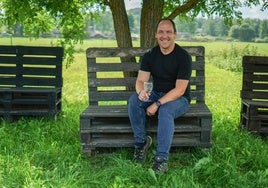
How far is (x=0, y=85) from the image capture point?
7004mm

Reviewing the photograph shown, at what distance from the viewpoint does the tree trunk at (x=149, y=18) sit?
246 inches

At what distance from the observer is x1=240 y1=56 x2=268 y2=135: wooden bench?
5789 millimetres

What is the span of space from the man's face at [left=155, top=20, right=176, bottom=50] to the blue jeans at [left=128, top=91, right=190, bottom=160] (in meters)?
0.62

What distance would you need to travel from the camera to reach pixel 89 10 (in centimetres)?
786

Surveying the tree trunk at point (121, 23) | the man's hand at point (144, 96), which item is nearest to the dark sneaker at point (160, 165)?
the man's hand at point (144, 96)

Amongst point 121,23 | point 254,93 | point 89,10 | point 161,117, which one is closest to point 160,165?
point 161,117

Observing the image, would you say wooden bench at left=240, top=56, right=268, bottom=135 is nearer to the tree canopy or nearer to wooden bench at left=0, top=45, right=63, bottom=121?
the tree canopy

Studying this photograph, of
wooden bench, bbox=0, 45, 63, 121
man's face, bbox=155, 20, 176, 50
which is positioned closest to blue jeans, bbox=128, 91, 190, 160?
man's face, bbox=155, 20, 176, 50

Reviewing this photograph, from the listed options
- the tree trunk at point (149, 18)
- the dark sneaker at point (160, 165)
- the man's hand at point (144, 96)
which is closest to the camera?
the dark sneaker at point (160, 165)

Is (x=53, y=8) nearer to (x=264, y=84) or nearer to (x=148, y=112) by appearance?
(x=148, y=112)

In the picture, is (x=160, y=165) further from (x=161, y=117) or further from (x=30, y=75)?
(x=30, y=75)

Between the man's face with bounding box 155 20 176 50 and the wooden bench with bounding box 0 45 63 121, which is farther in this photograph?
the wooden bench with bounding box 0 45 63 121

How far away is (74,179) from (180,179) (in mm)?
1045

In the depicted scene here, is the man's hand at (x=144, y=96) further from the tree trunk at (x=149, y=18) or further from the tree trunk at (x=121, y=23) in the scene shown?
the tree trunk at (x=149, y=18)
